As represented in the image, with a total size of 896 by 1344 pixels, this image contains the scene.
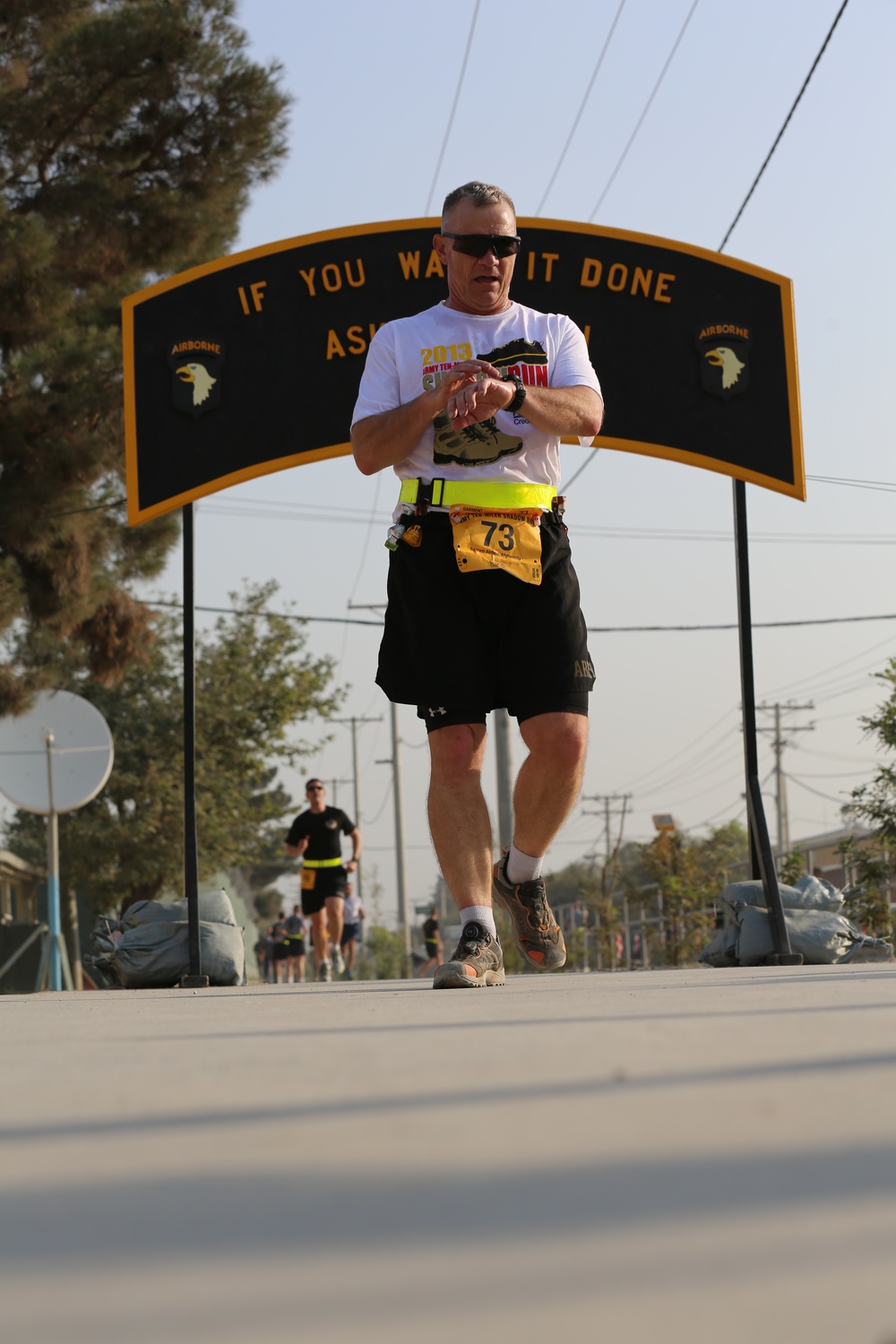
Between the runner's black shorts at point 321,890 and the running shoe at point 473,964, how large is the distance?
31.1ft

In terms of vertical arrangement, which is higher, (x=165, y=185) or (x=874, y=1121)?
(x=165, y=185)

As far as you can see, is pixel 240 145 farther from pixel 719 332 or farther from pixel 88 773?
pixel 719 332

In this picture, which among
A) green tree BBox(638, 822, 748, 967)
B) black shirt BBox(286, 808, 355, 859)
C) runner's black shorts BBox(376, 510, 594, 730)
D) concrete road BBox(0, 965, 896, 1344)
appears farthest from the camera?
green tree BBox(638, 822, 748, 967)

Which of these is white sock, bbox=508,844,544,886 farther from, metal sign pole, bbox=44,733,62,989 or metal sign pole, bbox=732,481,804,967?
metal sign pole, bbox=44,733,62,989

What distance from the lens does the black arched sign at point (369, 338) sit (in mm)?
6535

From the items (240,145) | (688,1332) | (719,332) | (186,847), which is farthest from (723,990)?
(240,145)

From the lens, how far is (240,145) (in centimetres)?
1598

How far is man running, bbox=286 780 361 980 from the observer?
1341 centimetres

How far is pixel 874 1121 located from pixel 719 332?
18.7ft

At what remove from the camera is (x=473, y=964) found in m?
3.92

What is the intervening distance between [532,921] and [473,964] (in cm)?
44

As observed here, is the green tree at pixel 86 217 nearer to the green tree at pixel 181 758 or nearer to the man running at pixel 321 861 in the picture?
the man running at pixel 321 861

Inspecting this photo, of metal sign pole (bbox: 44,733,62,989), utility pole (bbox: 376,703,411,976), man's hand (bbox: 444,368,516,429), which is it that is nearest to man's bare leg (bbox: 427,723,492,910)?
man's hand (bbox: 444,368,516,429)

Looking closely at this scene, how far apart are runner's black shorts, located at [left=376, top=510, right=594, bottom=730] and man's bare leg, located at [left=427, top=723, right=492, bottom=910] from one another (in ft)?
0.22
